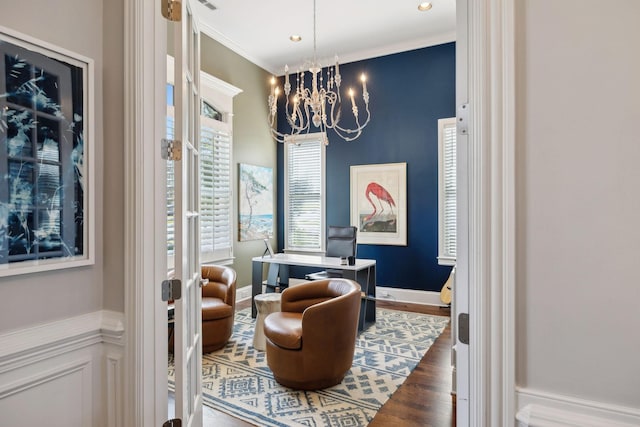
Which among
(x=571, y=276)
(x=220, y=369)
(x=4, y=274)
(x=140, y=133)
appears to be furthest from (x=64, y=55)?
(x=220, y=369)

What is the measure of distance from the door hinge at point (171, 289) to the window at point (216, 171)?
126 inches

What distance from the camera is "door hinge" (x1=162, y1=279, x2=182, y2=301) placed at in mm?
1502

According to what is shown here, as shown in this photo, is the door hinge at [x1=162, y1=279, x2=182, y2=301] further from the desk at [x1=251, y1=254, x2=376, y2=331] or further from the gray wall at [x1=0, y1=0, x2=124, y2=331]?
the desk at [x1=251, y1=254, x2=376, y2=331]

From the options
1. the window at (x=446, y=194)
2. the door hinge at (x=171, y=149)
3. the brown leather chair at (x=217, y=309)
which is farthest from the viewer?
the window at (x=446, y=194)

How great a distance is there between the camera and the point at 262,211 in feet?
19.5

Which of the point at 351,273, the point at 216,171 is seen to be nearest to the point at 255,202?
the point at 216,171

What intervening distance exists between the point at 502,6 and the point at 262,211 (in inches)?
207

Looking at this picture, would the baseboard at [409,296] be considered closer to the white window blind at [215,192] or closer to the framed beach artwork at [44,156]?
the white window blind at [215,192]

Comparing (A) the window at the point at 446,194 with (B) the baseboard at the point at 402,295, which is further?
(B) the baseboard at the point at 402,295

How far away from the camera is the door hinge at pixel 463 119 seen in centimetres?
103

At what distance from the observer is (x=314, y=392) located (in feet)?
8.90

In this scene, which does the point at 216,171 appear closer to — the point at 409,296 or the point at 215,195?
the point at 215,195

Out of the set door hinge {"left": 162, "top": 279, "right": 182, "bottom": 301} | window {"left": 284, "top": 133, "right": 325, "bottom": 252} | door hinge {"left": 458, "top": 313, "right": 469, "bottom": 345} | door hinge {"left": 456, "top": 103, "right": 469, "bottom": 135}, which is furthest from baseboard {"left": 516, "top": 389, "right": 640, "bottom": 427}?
window {"left": 284, "top": 133, "right": 325, "bottom": 252}

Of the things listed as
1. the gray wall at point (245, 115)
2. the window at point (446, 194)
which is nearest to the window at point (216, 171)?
Result: the gray wall at point (245, 115)
